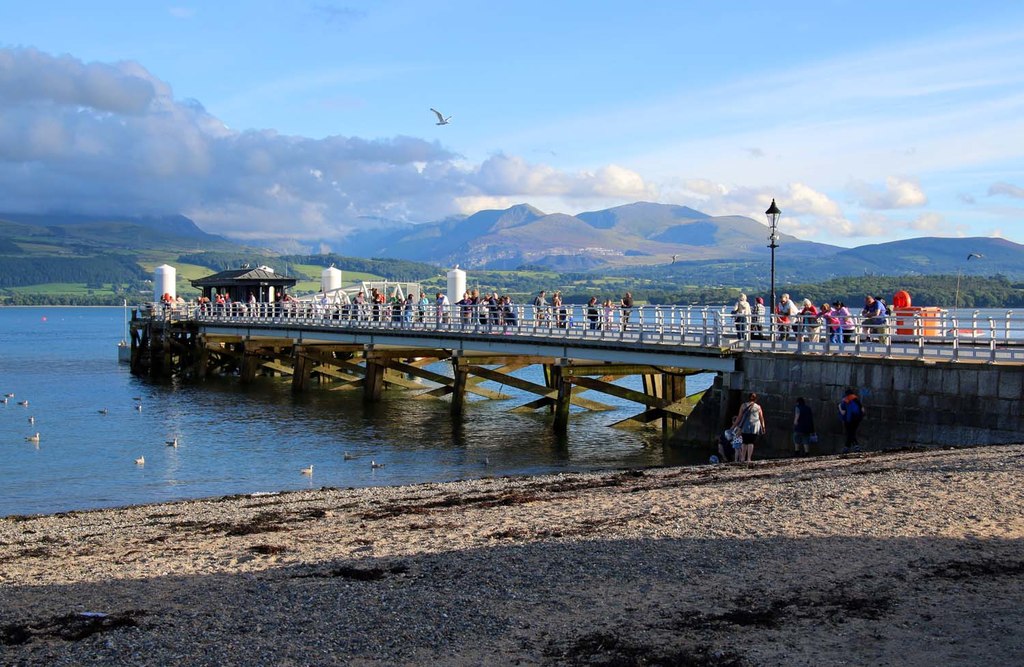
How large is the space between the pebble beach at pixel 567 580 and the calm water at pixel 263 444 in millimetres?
8121

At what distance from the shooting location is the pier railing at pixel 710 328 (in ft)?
75.1

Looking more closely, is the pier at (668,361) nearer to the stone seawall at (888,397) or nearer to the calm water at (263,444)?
the stone seawall at (888,397)

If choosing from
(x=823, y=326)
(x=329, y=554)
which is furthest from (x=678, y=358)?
(x=329, y=554)

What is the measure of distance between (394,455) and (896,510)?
17515 mm

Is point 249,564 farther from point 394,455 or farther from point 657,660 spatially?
point 394,455

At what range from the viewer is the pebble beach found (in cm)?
914

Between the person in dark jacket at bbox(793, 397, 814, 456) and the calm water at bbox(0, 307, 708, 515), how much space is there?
3915mm

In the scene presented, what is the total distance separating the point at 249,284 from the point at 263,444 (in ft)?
118

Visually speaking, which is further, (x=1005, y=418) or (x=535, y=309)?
(x=535, y=309)

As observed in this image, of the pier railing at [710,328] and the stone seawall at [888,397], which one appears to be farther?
the pier railing at [710,328]

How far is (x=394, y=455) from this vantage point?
29.2 m

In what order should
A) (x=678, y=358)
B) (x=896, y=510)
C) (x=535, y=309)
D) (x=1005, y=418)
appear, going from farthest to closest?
(x=535, y=309), (x=678, y=358), (x=1005, y=418), (x=896, y=510)

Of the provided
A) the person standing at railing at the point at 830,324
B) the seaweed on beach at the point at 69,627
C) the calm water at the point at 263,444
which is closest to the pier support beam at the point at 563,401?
the calm water at the point at 263,444

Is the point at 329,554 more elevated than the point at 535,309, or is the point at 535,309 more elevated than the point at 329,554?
the point at 535,309
